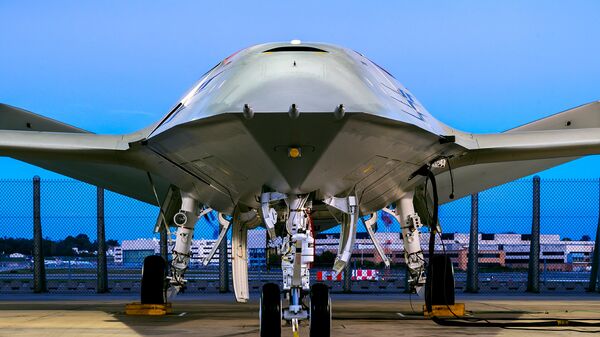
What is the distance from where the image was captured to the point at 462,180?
600 inches

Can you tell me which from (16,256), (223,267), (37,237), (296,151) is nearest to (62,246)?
(16,256)

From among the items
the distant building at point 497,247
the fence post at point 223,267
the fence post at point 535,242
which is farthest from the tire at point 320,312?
the distant building at point 497,247

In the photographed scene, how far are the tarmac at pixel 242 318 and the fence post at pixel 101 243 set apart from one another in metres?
3.09

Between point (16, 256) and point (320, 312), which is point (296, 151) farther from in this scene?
point (16, 256)

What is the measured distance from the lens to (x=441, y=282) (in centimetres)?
1448

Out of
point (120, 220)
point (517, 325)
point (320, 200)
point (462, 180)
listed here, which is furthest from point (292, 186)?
point (120, 220)

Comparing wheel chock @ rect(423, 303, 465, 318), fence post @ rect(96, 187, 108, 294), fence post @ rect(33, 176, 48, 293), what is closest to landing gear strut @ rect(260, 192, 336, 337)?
wheel chock @ rect(423, 303, 465, 318)

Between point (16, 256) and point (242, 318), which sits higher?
point (16, 256)

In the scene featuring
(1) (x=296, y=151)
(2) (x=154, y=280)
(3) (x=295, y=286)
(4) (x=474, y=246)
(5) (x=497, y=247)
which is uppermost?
(1) (x=296, y=151)

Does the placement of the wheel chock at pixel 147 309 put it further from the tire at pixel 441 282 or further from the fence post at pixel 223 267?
the fence post at pixel 223 267

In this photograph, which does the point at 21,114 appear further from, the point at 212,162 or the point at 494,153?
the point at 494,153

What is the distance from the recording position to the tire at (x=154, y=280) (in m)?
14.7

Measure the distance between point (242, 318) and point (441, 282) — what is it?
331cm

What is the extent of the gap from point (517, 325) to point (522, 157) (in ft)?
7.81
